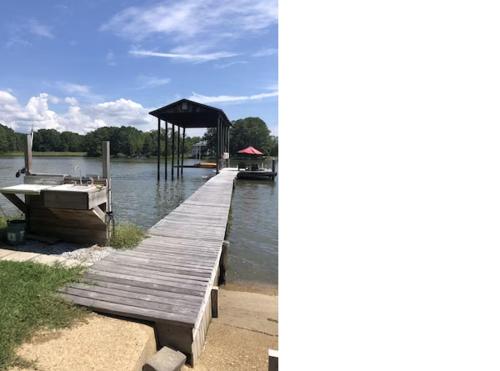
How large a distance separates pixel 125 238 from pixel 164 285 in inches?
81.2

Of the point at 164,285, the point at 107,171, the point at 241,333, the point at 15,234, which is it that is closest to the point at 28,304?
the point at 164,285

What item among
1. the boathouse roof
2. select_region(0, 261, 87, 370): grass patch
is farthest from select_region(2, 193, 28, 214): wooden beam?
the boathouse roof

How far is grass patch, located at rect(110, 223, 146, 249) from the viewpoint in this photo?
18.9 ft

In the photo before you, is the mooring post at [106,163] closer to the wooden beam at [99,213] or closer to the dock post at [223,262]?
the wooden beam at [99,213]

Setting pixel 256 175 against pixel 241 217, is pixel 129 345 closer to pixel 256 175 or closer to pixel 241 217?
pixel 241 217

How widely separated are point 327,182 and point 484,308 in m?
0.48

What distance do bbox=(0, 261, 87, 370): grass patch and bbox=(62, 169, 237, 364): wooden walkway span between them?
0.64 feet

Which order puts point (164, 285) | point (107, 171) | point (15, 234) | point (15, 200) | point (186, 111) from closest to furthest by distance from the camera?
point (164, 285)
point (15, 234)
point (15, 200)
point (107, 171)
point (186, 111)

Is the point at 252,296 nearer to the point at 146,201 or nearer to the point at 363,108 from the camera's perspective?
the point at 363,108

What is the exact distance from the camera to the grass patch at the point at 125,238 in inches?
227

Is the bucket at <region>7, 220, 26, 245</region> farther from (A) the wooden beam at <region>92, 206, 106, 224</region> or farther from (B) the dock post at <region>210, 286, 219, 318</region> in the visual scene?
(B) the dock post at <region>210, 286, 219, 318</region>

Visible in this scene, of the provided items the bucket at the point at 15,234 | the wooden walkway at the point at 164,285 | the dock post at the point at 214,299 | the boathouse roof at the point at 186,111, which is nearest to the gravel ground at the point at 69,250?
the bucket at the point at 15,234

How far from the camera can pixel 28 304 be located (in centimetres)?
342

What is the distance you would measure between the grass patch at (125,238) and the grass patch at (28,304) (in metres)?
1.27
